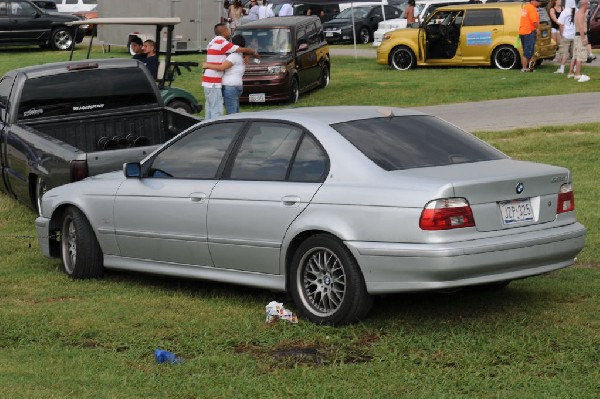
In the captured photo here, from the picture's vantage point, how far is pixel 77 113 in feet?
44.9

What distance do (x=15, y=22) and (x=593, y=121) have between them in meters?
24.6

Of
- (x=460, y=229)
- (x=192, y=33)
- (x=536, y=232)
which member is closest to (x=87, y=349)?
(x=460, y=229)

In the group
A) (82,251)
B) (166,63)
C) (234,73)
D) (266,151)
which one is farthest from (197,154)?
(166,63)

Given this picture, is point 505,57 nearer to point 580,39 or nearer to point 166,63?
point 580,39

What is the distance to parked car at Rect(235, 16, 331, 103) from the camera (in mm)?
24547

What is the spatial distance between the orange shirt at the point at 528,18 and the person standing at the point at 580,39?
4.78 ft

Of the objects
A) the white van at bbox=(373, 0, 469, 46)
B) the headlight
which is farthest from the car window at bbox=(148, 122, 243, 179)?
the white van at bbox=(373, 0, 469, 46)

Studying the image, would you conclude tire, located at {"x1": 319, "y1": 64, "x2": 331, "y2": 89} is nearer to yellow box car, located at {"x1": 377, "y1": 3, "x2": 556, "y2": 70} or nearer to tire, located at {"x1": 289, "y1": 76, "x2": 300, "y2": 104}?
tire, located at {"x1": 289, "y1": 76, "x2": 300, "y2": 104}

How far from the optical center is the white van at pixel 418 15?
39969 millimetres

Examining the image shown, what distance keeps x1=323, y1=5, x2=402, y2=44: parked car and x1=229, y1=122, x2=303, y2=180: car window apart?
3633cm

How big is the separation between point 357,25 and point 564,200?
38059mm

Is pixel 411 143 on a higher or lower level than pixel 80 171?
higher

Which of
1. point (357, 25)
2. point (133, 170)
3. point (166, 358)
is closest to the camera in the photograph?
point (166, 358)

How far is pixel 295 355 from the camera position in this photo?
7133mm
